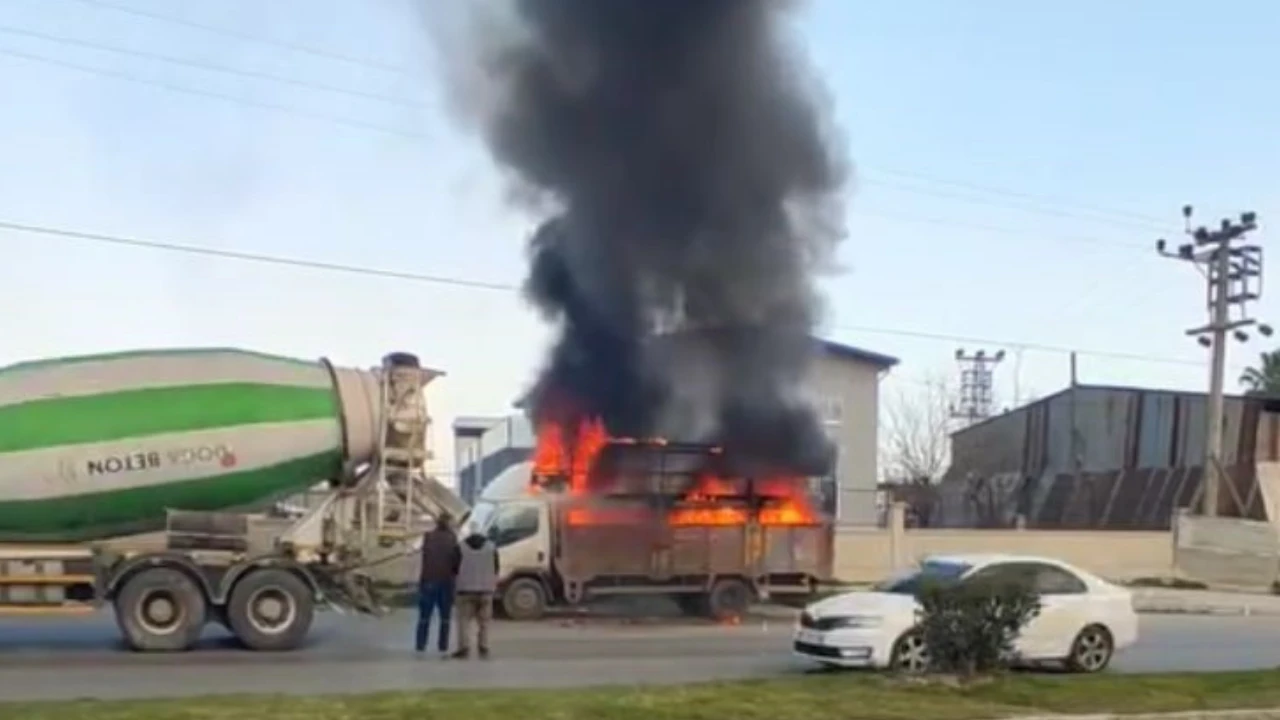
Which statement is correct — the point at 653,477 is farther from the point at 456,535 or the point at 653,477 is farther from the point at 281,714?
the point at 281,714

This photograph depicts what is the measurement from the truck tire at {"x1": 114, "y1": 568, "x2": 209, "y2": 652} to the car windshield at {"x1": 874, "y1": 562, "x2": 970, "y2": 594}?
7521 mm

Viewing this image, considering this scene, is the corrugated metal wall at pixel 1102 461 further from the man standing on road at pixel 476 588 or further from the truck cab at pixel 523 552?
the man standing on road at pixel 476 588

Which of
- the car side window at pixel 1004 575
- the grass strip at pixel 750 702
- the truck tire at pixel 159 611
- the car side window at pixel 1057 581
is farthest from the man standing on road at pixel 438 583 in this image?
the car side window at pixel 1057 581

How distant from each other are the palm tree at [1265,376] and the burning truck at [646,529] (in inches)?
2428

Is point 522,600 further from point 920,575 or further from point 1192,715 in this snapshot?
point 1192,715

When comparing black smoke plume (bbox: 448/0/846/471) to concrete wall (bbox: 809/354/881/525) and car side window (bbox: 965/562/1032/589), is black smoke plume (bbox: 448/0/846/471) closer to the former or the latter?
car side window (bbox: 965/562/1032/589)

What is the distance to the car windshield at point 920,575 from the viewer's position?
1642cm

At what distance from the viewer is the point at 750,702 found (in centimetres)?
1216

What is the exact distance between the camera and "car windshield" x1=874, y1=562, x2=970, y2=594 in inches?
647

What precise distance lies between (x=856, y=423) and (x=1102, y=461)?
27.6 ft

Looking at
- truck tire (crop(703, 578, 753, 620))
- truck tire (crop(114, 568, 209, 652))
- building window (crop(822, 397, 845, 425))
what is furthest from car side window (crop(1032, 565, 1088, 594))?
building window (crop(822, 397, 845, 425))

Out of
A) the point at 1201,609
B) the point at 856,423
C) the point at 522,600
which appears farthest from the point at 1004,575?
the point at 856,423

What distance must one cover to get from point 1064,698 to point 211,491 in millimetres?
10104

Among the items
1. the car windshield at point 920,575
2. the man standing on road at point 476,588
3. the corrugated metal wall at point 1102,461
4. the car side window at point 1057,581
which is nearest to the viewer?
the car windshield at point 920,575
